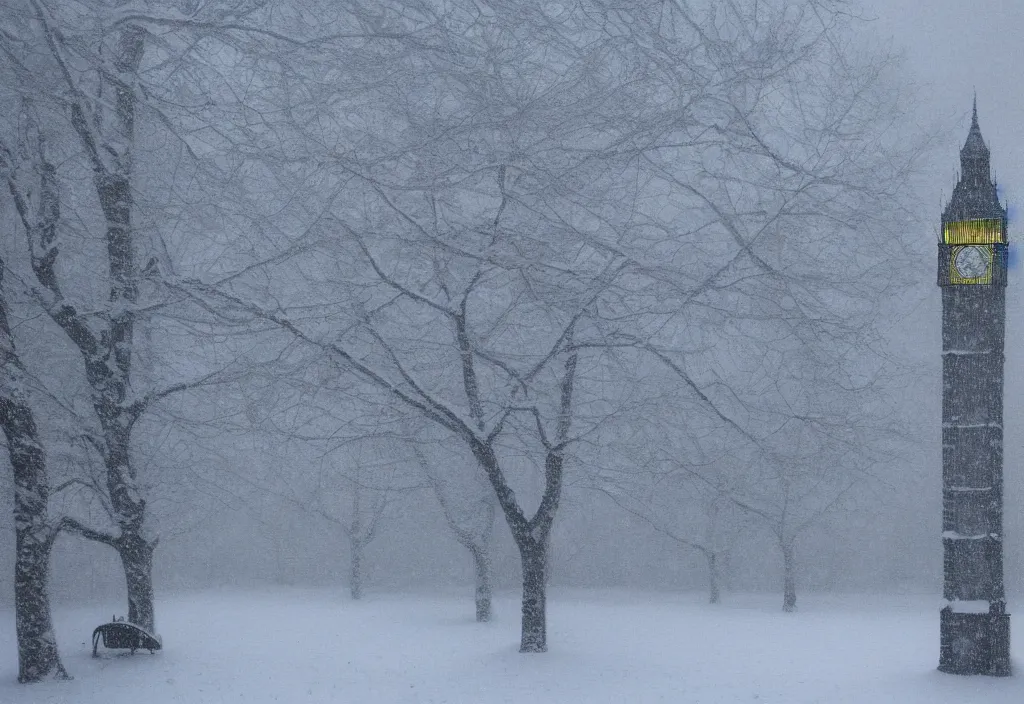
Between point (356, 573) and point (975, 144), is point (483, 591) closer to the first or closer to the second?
point (356, 573)

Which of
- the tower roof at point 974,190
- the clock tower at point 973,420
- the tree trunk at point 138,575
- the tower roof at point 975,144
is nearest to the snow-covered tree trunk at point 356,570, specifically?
Result: the tree trunk at point 138,575

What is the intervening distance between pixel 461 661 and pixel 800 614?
14.5 m

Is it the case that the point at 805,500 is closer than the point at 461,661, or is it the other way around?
the point at 461,661

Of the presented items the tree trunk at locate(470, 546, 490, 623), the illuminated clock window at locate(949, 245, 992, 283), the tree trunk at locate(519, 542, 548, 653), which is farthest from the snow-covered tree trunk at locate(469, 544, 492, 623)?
the illuminated clock window at locate(949, 245, 992, 283)

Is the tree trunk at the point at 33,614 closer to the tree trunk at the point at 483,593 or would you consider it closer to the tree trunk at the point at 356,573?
the tree trunk at the point at 483,593

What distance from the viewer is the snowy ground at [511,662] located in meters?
11.8

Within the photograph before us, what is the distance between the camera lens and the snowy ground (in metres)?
11.8


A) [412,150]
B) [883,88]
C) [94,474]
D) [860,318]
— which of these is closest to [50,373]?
[94,474]

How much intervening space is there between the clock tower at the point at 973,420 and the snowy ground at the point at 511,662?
62 centimetres

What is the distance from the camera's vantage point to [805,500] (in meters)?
33.1

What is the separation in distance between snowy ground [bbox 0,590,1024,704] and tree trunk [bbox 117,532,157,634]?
64 centimetres

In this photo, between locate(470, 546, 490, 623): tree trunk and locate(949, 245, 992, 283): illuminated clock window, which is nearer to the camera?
locate(949, 245, 992, 283): illuminated clock window

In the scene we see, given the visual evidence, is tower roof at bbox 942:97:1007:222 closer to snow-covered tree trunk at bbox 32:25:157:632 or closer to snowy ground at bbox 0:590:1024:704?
snowy ground at bbox 0:590:1024:704

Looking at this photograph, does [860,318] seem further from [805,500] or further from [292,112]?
[805,500]
